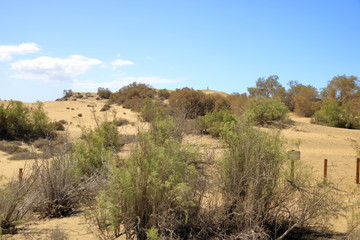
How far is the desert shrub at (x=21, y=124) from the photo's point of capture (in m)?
21.8

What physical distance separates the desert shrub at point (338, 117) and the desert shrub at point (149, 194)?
2938 cm

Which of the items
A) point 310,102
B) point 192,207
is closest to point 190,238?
point 192,207

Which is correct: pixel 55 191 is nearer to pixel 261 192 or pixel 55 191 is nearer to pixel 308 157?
pixel 261 192

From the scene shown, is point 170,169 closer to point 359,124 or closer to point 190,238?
point 190,238

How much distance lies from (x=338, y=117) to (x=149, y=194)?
98.9 feet

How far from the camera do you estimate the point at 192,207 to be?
19.7 ft

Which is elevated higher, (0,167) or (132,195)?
(132,195)

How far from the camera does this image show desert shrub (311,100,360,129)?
104 feet

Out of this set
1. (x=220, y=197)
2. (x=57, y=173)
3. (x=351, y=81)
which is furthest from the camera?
(x=351, y=81)

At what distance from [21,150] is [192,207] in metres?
15.6

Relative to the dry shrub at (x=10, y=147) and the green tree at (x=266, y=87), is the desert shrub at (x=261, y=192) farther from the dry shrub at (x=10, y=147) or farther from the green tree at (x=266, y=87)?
the green tree at (x=266, y=87)

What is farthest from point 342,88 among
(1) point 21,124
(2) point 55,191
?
(2) point 55,191

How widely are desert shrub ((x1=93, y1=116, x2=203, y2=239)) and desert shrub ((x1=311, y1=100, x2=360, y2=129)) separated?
96.4ft

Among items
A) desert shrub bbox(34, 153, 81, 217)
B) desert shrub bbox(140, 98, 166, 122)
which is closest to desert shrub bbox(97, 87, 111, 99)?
desert shrub bbox(140, 98, 166, 122)
